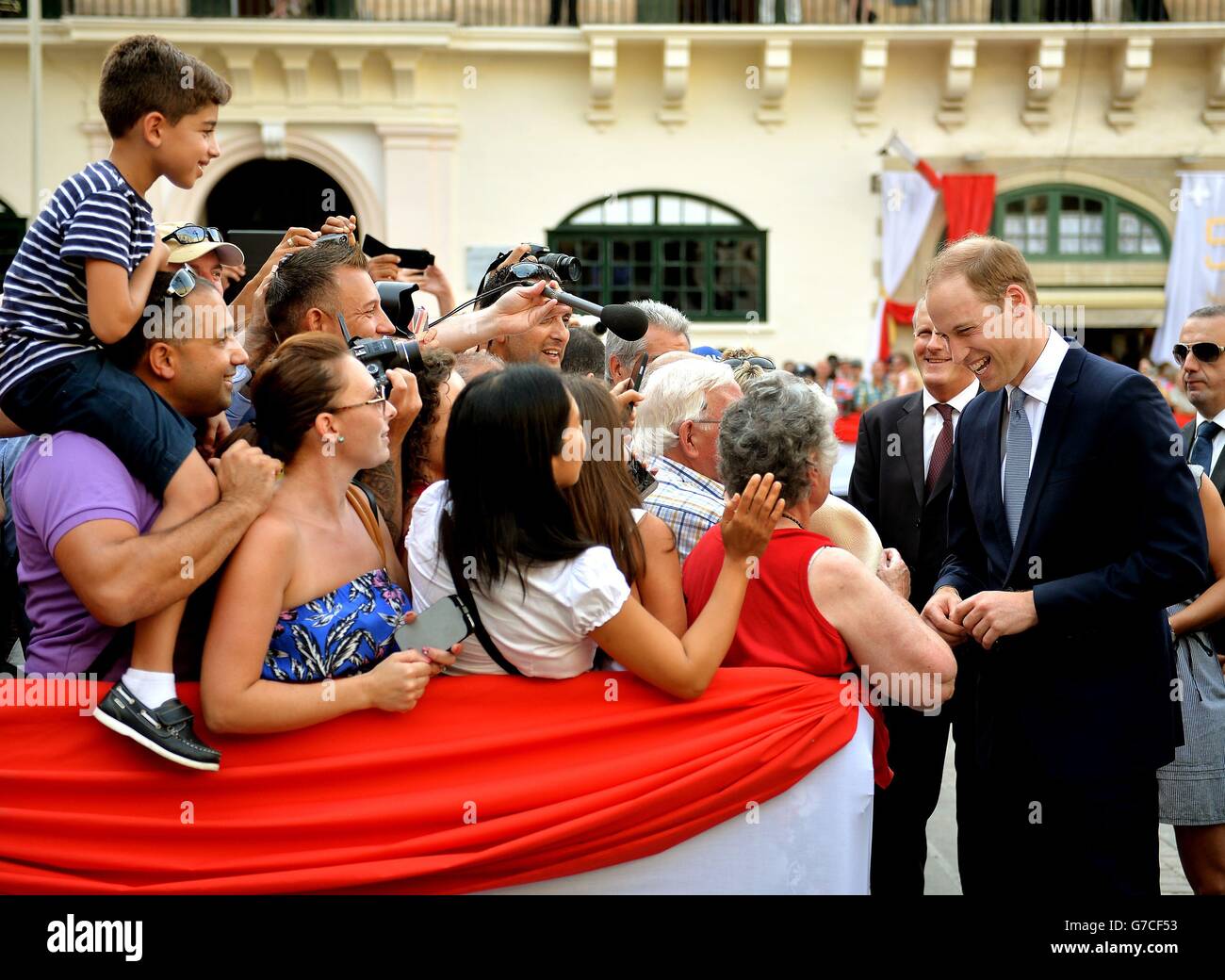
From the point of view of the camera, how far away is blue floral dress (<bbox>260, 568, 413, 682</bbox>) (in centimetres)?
308

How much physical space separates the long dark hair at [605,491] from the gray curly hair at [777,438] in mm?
302

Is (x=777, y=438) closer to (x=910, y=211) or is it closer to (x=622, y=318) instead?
(x=622, y=318)

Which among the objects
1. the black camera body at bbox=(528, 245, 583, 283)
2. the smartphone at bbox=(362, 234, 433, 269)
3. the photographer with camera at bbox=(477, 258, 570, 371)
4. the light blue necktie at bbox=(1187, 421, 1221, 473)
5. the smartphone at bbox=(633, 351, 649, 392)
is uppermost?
the smartphone at bbox=(362, 234, 433, 269)

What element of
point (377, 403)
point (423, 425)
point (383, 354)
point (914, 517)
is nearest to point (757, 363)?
point (914, 517)

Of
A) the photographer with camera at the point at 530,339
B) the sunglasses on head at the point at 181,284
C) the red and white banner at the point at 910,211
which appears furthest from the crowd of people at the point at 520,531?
the red and white banner at the point at 910,211

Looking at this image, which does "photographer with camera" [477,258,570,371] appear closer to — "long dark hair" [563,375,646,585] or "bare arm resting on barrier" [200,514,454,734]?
"long dark hair" [563,375,646,585]

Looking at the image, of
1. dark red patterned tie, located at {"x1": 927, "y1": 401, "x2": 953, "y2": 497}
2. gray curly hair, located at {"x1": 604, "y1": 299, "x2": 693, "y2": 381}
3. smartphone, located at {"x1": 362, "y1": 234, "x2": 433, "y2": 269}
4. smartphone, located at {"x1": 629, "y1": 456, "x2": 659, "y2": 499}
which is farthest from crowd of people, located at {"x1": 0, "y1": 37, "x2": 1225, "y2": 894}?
gray curly hair, located at {"x1": 604, "y1": 299, "x2": 693, "y2": 381}

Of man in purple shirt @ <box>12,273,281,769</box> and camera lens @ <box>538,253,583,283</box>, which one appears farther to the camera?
camera lens @ <box>538,253,583,283</box>

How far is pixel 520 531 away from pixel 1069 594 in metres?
1.42

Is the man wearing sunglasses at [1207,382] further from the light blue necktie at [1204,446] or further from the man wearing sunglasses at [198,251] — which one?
the man wearing sunglasses at [198,251]

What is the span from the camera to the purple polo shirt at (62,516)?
3.00 metres

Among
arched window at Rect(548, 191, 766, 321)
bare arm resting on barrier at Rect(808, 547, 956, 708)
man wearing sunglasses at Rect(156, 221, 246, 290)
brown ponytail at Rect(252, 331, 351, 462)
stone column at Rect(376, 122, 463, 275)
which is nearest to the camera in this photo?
brown ponytail at Rect(252, 331, 351, 462)

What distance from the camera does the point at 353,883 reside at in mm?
2986
